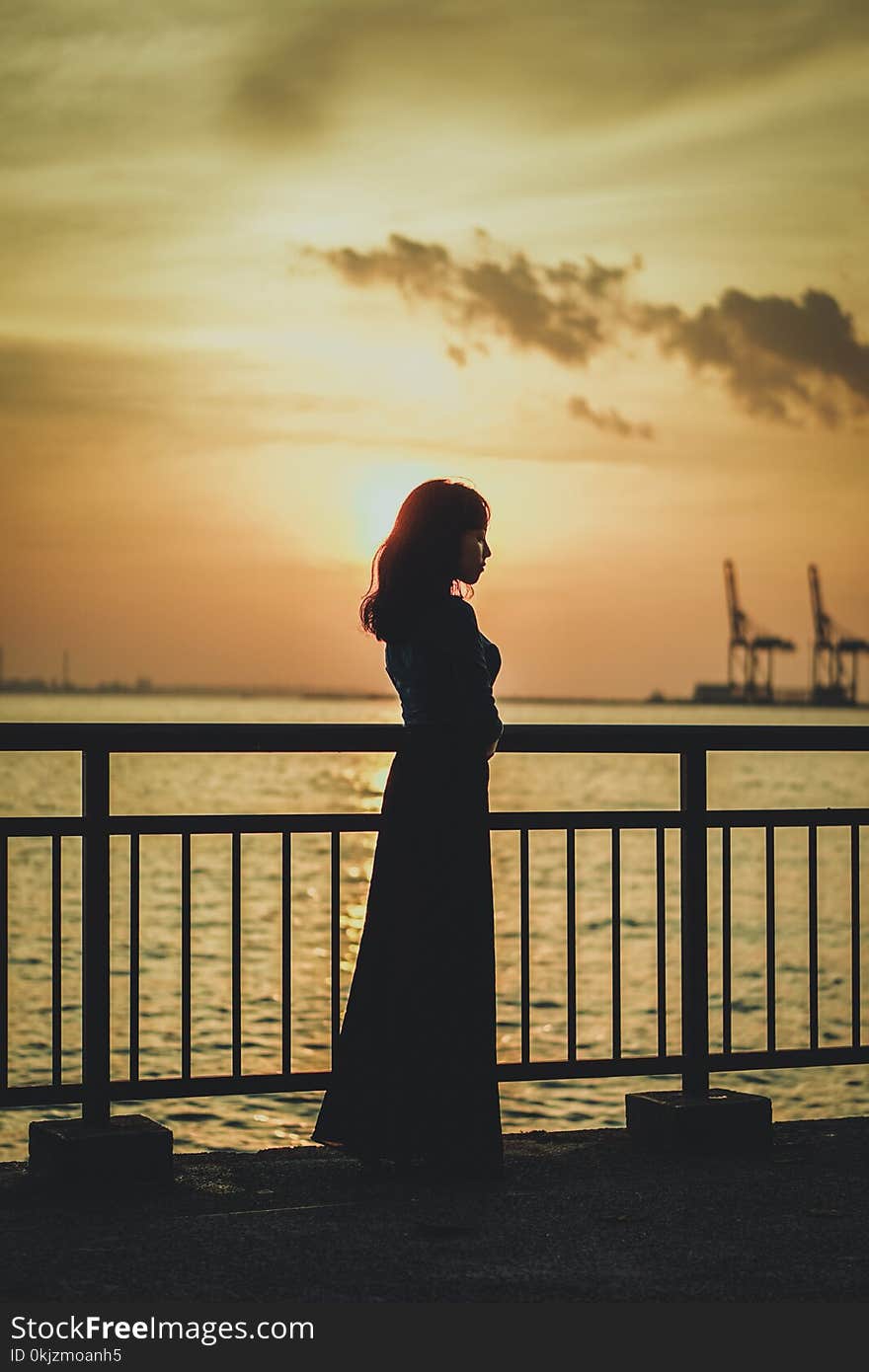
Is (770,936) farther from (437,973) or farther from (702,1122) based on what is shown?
(437,973)

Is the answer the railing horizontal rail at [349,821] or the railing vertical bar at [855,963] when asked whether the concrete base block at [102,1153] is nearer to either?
the railing horizontal rail at [349,821]

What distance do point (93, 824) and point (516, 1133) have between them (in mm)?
1921

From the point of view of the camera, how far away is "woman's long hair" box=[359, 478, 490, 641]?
4.95m

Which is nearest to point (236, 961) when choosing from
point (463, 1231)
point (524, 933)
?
point (524, 933)

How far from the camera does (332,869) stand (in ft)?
16.4

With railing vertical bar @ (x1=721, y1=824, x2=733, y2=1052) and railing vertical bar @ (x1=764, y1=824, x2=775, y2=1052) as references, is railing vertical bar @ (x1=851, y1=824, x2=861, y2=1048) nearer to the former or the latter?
railing vertical bar @ (x1=764, y1=824, x2=775, y2=1052)

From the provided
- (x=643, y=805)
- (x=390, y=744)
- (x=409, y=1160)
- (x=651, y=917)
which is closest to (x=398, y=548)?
(x=390, y=744)

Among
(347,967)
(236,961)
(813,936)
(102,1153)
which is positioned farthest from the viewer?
(347,967)

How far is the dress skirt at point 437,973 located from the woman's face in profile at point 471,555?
48cm

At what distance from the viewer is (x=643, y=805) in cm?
5906

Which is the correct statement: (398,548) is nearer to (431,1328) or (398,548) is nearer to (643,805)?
(431,1328)

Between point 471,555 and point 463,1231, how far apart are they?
6.29 ft

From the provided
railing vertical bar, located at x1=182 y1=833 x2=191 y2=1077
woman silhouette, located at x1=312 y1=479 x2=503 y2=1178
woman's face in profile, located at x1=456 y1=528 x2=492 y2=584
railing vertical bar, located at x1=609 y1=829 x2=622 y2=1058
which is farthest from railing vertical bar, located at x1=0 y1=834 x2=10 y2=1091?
railing vertical bar, located at x1=609 y1=829 x2=622 y2=1058

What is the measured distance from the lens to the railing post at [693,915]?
5.71 m
